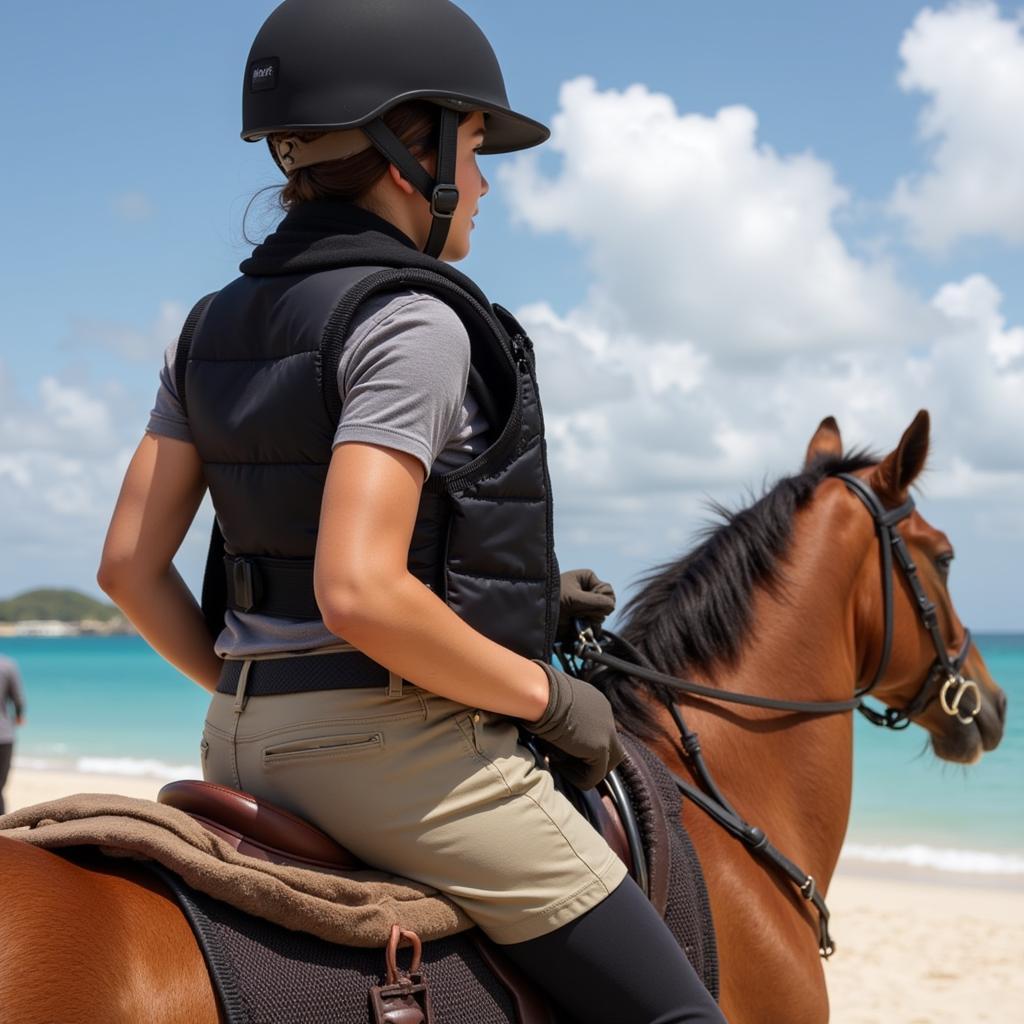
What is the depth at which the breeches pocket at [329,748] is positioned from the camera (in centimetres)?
182

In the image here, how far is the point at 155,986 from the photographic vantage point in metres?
1.55

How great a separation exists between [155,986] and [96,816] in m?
0.31

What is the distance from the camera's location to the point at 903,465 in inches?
129

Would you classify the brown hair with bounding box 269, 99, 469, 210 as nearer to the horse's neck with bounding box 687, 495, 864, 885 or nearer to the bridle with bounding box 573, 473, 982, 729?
the bridle with bounding box 573, 473, 982, 729

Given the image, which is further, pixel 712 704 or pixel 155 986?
pixel 712 704

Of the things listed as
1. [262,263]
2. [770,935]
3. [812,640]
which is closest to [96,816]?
[262,263]

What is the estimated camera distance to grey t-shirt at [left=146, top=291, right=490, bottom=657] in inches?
68.0

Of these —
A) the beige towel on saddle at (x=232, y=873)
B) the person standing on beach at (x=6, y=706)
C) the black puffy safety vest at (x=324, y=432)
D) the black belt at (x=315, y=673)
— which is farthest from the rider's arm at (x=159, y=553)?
the person standing on beach at (x=6, y=706)

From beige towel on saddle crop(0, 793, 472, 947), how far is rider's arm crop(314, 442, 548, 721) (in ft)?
1.13

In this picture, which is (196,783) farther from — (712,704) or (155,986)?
(712,704)

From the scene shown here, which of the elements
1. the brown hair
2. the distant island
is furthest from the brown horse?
the distant island

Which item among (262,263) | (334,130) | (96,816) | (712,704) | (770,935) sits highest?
(334,130)

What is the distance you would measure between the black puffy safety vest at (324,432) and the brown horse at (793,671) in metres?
1.04

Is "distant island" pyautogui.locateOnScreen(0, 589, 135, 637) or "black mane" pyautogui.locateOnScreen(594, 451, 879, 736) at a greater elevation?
"distant island" pyautogui.locateOnScreen(0, 589, 135, 637)
